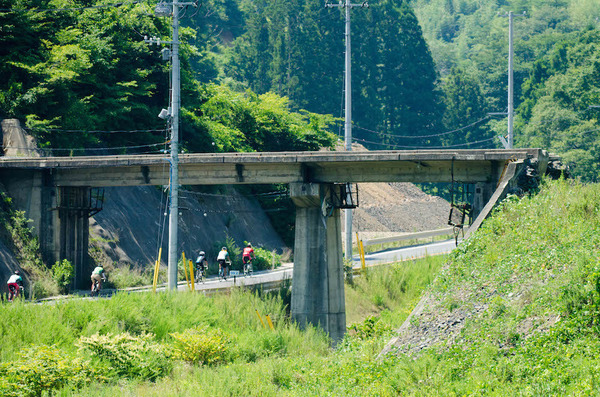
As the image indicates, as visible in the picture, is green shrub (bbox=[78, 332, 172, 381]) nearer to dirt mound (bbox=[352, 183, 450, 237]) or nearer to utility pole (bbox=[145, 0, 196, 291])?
utility pole (bbox=[145, 0, 196, 291])

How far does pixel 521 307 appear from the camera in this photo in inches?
760

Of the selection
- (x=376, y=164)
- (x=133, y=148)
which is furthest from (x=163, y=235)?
(x=376, y=164)

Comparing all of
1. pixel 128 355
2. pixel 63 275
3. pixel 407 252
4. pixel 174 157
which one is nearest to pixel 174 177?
pixel 174 157

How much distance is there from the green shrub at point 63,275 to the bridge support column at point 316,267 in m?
9.95

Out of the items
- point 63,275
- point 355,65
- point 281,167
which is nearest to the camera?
point 281,167

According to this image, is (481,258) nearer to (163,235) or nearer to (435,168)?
(435,168)

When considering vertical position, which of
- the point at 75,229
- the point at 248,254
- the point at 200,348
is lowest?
the point at 200,348

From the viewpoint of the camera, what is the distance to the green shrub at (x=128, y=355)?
819 inches

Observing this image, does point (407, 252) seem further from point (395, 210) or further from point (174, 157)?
point (395, 210)

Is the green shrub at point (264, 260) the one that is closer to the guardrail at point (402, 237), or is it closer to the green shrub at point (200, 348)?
the guardrail at point (402, 237)

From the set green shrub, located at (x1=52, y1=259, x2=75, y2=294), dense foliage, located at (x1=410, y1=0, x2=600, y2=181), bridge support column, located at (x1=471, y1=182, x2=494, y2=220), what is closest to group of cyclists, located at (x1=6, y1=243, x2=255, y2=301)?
green shrub, located at (x1=52, y1=259, x2=75, y2=294)

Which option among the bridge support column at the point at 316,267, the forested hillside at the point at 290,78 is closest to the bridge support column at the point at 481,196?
the bridge support column at the point at 316,267

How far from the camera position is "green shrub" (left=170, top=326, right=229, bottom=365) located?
72.7 ft

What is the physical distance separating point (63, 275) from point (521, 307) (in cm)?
2280
